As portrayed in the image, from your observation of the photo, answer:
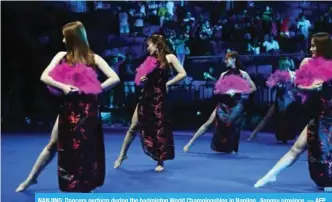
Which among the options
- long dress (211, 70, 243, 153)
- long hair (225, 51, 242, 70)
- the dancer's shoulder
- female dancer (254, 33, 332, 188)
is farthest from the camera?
long dress (211, 70, 243, 153)

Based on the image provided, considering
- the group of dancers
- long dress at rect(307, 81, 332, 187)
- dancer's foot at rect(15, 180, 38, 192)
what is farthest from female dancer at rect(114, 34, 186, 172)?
long dress at rect(307, 81, 332, 187)

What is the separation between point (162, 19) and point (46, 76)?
2.53 ft

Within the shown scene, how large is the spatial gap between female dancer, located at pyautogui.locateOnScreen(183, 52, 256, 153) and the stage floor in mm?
72

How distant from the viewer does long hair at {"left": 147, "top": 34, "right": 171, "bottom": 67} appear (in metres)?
2.71

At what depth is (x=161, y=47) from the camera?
8.96 feet

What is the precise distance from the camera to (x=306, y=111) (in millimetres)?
2521

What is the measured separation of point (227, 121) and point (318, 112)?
0.81 metres

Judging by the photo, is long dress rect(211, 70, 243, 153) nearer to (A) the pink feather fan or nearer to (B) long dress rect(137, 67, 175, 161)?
(B) long dress rect(137, 67, 175, 161)

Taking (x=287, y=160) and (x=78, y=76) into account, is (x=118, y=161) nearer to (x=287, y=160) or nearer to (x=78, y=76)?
(x=78, y=76)

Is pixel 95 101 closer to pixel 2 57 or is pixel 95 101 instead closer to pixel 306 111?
pixel 2 57

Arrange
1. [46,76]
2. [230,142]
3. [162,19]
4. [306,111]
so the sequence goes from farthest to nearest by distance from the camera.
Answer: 1. [230,142]
2. [162,19]
3. [306,111]
4. [46,76]

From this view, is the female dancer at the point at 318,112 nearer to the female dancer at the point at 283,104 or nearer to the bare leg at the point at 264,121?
the female dancer at the point at 283,104

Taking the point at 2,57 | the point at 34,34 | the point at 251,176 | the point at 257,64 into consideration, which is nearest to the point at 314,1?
the point at 257,64

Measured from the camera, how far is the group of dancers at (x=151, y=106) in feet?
7.30
